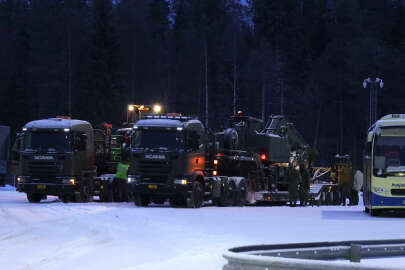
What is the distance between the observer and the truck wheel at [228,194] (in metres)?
36.7

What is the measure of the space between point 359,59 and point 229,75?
47.6ft

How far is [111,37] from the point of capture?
83625 mm

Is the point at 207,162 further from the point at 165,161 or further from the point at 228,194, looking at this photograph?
the point at 165,161

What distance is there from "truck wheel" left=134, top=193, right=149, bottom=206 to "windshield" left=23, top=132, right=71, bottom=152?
395cm

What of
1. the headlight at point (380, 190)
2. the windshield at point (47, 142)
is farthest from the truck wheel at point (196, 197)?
the headlight at point (380, 190)

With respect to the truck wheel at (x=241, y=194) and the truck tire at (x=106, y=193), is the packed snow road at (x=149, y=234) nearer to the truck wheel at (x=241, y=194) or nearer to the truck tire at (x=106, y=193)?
the truck wheel at (x=241, y=194)

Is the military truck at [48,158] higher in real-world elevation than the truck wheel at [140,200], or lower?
higher

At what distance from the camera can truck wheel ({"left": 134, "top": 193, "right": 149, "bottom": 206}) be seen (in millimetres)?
33531

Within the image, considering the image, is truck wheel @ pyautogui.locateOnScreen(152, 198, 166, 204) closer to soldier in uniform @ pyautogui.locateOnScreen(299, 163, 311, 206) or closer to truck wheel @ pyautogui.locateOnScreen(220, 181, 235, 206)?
truck wheel @ pyautogui.locateOnScreen(220, 181, 235, 206)

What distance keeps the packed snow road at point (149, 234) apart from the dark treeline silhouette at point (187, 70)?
48.7 metres

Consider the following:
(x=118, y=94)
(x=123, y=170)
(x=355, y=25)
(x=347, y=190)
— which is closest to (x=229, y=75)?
(x=118, y=94)

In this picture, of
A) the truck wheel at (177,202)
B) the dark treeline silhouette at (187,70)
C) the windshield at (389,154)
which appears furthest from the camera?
the dark treeline silhouette at (187,70)

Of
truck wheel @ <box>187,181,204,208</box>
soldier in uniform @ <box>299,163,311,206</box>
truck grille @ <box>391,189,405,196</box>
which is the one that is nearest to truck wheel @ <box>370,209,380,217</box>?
truck grille @ <box>391,189,405,196</box>

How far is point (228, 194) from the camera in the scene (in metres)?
37.0
